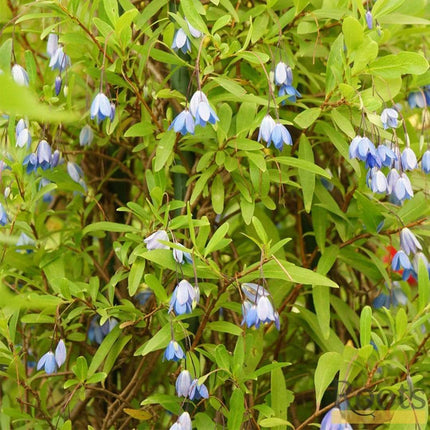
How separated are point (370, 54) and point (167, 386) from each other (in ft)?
3.22

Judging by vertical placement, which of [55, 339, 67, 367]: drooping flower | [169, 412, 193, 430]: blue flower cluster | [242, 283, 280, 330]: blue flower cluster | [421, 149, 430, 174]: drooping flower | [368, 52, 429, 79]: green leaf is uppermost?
[368, 52, 429, 79]: green leaf

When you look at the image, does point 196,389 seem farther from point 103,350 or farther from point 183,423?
point 103,350

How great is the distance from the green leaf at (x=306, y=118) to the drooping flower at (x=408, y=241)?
0.97ft

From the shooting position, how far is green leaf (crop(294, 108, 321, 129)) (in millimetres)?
1128

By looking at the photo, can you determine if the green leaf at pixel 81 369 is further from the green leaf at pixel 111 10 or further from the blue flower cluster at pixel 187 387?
the green leaf at pixel 111 10

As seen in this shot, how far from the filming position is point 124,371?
4.92 ft

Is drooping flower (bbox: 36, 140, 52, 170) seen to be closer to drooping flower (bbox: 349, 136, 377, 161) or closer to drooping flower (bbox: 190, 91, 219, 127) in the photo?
drooping flower (bbox: 190, 91, 219, 127)

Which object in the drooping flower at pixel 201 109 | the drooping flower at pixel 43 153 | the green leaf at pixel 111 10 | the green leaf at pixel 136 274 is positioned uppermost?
the green leaf at pixel 111 10

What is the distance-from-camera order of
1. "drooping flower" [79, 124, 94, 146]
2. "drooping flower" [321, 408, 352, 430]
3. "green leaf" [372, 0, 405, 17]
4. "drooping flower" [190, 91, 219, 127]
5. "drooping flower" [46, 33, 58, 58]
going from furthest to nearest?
"drooping flower" [79, 124, 94, 146]
"drooping flower" [46, 33, 58, 58]
"green leaf" [372, 0, 405, 17]
"drooping flower" [190, 91, 219, 127]
"drooping flower" [321, 408, 352, 430]

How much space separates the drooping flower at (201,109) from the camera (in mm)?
1047

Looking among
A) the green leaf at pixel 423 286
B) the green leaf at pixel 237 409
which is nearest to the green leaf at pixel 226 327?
the green leaf at pixel 237 409

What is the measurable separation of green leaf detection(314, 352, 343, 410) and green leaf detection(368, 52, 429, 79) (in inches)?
18.9

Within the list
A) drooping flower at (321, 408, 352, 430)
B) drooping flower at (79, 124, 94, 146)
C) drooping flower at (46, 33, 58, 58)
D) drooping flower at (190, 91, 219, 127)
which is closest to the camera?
drooping flower at (321, 408, 352, 430)

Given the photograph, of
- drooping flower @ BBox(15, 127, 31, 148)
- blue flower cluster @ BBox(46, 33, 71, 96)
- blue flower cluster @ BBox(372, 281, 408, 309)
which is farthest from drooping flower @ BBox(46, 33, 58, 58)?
blue flower cluster @ BBox(372, 281, 408, 309)
